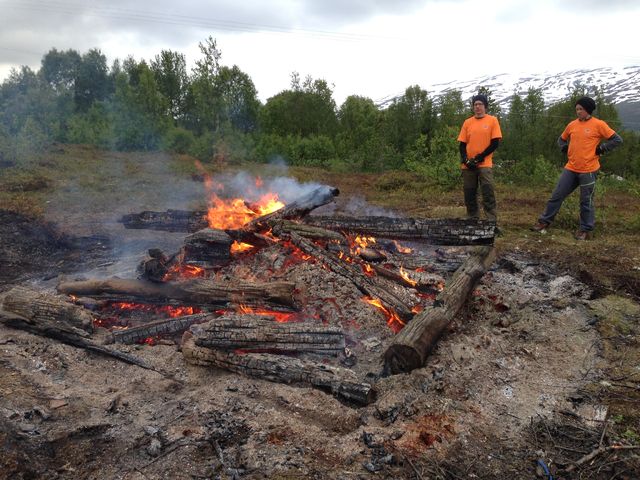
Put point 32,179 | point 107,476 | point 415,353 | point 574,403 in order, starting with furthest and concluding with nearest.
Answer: point 32,179 < point 415,353 < point 574,403 < point 107,476

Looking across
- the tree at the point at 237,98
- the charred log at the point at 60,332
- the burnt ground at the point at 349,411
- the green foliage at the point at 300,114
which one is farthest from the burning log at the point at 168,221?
the green foliage at the point at 300,114

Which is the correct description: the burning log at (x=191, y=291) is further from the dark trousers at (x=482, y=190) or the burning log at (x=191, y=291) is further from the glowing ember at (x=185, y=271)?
the dark trousers at (x=482, y=190)

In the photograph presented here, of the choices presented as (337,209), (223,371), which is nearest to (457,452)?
(223,371)

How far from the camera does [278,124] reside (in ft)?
126

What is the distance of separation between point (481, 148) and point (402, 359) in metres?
5.06

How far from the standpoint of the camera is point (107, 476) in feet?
8.77

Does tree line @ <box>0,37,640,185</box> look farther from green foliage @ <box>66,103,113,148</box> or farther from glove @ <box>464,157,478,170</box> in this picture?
glove @ <box>464,157,478,170</box>

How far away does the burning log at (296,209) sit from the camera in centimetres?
658

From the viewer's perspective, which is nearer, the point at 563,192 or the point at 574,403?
the point at 574,403

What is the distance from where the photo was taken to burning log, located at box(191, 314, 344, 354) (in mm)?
4152

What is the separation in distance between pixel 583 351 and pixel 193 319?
435 cm

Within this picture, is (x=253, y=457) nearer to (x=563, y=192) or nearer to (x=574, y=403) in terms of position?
(x=574, y=403)

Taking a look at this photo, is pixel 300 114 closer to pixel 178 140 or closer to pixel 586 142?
pixel 178 140

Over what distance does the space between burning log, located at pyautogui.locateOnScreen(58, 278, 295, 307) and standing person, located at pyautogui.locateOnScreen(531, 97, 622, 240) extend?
19.8 feet
